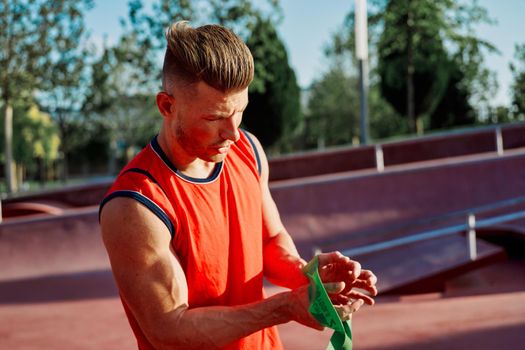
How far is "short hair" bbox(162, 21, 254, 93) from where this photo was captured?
1670mm

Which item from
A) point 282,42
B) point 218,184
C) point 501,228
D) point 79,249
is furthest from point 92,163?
point 218,184

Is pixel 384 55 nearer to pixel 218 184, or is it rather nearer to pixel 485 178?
pixel 485 178

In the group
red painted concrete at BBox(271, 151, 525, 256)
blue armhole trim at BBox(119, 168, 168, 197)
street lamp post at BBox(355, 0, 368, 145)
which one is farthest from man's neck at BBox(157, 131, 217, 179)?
street lamp post at BBox(355, 0, 368, 145)

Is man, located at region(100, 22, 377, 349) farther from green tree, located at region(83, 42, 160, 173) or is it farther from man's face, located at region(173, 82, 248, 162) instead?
green tree, located at region(83, 42, 160, 173)

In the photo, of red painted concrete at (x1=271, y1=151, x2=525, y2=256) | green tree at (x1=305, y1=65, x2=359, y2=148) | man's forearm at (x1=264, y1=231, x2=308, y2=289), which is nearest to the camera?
man's forearm at (x1=264, y1=231, x2=308, y2=289)

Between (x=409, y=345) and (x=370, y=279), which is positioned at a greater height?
(x=370, y=279)

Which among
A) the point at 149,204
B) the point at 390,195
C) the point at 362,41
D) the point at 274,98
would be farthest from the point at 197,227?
the point at 274,98

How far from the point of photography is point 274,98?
21.6 m

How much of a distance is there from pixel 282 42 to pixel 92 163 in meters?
26.1

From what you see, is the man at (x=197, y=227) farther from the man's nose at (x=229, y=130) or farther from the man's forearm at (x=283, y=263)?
the man's forearm at (x=283, y=263)

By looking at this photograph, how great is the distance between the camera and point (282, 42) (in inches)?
858

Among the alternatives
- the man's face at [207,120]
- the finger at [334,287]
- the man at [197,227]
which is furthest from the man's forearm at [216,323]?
the man's face at [207,120]

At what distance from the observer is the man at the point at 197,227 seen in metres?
1.65

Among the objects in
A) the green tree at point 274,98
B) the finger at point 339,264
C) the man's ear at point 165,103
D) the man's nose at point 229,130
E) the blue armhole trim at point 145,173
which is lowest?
the finger at point 339,264
